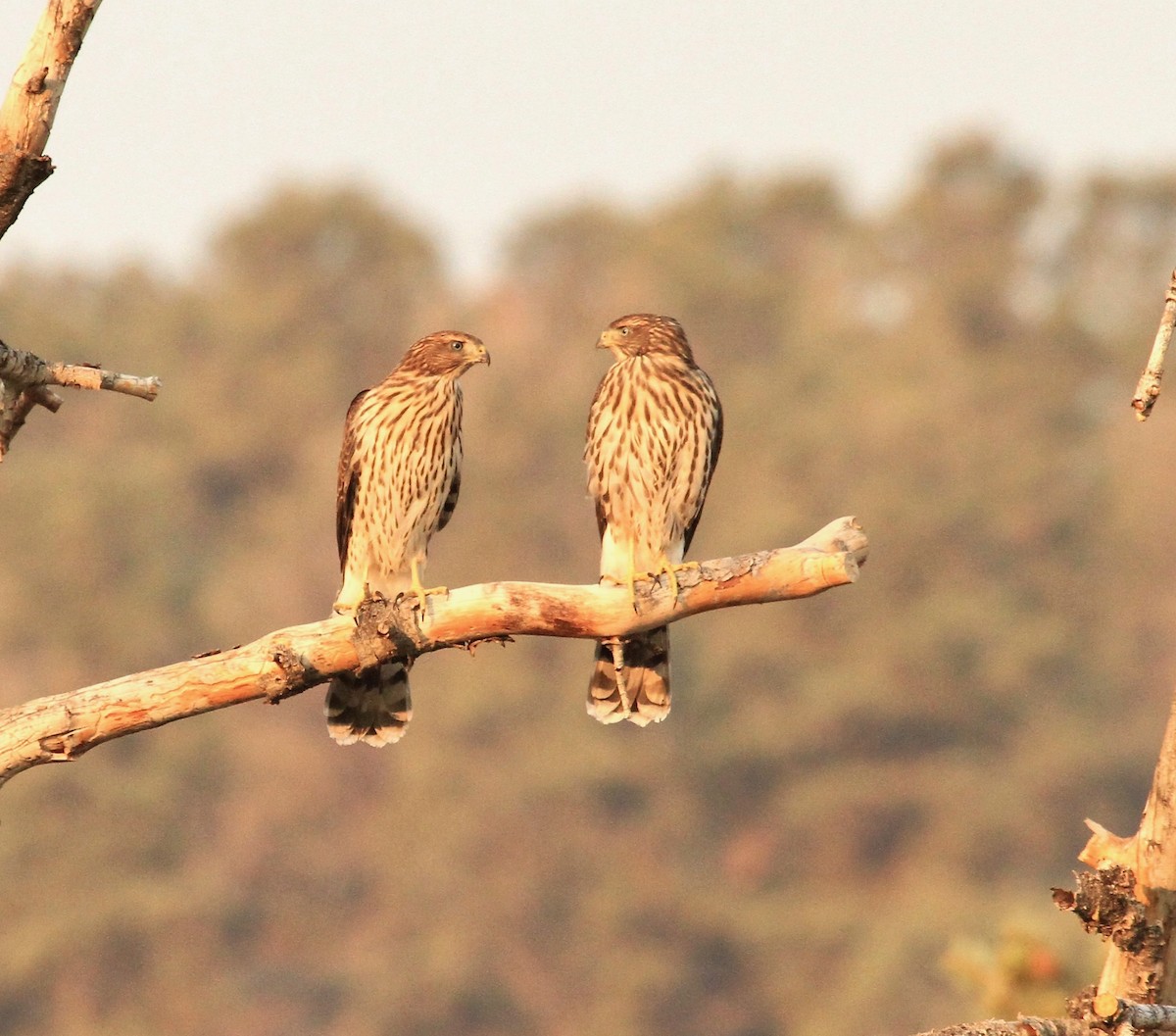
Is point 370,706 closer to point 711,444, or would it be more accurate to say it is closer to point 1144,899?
point 711,444

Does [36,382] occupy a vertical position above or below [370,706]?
above

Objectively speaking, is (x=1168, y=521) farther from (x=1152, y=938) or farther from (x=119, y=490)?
(x=1152, y=938)

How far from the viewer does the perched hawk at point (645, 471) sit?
31.0 feet

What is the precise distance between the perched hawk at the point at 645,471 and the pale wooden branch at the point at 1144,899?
118 inches

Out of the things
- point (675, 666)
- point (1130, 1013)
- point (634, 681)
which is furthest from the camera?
point (675, 666)

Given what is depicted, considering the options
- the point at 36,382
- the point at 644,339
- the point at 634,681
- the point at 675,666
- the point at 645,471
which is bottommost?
the point at 634,681

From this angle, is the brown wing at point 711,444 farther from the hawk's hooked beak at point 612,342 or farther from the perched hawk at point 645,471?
the hawk's hooked beak at point 612,342

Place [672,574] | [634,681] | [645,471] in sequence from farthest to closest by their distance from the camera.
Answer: [645,471] < [634,681] < [672,574]

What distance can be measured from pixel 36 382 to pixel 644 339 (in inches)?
124

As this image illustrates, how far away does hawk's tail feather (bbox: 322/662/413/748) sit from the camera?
9.43 meters

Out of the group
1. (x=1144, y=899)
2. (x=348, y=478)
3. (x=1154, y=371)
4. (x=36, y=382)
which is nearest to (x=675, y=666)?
(x=348, y=478)

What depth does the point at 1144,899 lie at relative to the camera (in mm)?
6559

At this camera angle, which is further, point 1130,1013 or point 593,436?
point 593,436

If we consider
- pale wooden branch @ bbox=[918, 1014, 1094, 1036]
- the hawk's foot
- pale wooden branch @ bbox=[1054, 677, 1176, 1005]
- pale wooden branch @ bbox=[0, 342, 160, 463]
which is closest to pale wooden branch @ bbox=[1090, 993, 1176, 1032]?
pale wooden branch @ bbox=[918, 1014, 1094, 1036]
